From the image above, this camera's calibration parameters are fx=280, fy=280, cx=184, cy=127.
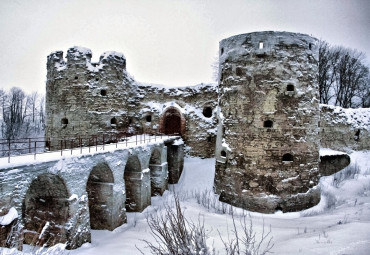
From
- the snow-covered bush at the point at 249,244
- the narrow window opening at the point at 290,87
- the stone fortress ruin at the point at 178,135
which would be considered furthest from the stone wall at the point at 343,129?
the snow-covered bush at the point at 249,244

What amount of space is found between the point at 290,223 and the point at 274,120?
433 cm

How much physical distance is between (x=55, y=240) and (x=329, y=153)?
15.4 meters

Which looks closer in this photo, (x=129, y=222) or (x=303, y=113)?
(x=129, y=222)

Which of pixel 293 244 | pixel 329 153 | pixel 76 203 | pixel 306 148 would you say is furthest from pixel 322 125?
pixel 76 203

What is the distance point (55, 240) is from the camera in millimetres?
8734

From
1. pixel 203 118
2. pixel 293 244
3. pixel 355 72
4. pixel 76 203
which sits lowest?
pixel 293 244

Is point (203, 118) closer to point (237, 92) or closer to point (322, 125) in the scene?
point (237, 92)

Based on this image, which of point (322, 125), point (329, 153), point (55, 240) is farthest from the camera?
point (322, 125)

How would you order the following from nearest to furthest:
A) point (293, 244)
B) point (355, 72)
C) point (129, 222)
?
point (293, 244), point (129, 222), point (355, 72)

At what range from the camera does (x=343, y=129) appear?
62.4ft

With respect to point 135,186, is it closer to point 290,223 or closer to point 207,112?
point 290,223

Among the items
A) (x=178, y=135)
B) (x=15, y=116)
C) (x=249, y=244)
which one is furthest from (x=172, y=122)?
(x=15, y=116)

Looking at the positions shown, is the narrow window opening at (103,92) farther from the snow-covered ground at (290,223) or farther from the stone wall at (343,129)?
the stone wall at (343,129)

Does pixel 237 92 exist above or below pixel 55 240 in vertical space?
above
